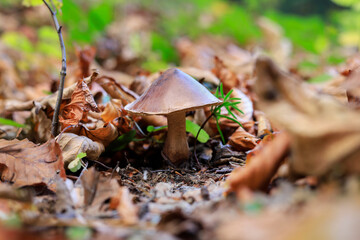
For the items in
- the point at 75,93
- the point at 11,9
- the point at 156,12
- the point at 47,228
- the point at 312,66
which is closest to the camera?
the point at 47,228

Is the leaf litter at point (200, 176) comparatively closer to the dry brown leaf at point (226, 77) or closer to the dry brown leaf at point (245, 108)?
the dry brown leaf at point (245, 108)

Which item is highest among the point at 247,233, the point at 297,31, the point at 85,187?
the point at 297,31

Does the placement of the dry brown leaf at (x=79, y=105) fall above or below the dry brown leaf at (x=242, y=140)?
above

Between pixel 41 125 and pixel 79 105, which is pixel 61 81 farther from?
pixel 41 125

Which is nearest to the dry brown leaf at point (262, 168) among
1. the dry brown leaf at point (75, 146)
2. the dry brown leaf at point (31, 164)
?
the dry brown leaf at point (31, 164)

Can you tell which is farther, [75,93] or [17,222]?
[75,93]

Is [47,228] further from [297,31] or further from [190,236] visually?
[297,31]

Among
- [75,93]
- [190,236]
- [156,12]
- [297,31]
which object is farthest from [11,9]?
[190,236]
